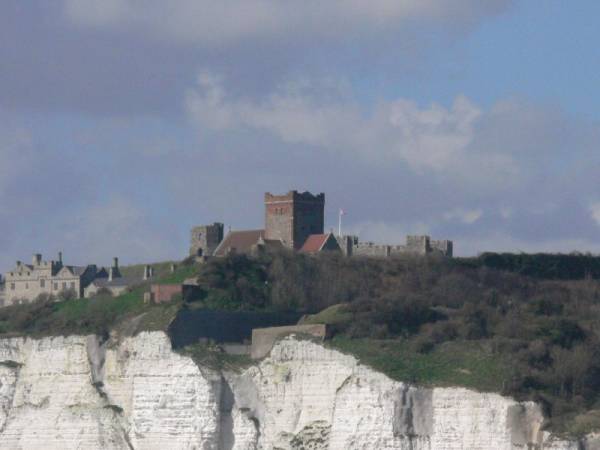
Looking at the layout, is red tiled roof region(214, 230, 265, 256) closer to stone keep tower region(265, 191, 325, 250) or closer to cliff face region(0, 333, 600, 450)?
stone keep tower region(265, 191, 325, 250)

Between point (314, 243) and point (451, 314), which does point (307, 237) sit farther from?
point (451, 314)

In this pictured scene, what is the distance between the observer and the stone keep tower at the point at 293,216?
83.5 m

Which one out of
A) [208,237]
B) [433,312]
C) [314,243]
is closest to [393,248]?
[314,243]

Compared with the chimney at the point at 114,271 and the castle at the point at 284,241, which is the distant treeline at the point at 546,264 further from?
the chimney at the point at 114,271

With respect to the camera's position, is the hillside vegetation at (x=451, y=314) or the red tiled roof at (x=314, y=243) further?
the red tiled roof at (x=314, y=243)

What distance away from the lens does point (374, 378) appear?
64.8 meters

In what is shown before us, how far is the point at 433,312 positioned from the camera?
2783 inches

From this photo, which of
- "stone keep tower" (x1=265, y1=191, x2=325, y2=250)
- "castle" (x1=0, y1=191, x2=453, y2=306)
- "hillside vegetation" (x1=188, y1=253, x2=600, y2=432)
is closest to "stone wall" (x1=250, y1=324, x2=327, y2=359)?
"hillside vegetation" (x1=188, y1=253, x2=600, y2=432)

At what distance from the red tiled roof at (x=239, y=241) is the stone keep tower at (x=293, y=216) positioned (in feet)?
2.62

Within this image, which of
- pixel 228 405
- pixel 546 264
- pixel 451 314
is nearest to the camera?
pixel 228 405

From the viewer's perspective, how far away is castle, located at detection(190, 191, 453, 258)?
273 ft

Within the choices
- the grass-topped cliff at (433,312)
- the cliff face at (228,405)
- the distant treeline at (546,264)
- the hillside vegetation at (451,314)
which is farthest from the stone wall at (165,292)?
the distant treeline at (546,264)

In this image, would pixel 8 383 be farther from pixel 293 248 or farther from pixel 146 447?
pixel 293 248

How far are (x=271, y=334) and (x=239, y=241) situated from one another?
17638mm
